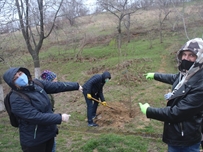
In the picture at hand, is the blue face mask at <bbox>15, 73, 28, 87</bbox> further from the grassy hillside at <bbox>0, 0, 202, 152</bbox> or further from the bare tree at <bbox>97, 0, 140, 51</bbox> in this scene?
the bare tree at <bbox>97, 0, 140, 51</bbox>

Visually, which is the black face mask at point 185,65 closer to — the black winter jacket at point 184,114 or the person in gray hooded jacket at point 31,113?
the black winter jacket at point 184,114

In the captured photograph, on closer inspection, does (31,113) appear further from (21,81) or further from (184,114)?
(184,114)

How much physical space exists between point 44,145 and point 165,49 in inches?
483

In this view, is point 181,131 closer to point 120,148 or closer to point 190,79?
point 190,79

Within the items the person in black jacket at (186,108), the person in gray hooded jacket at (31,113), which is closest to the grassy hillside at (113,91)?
the person in gray hooded jacket at (31,113)

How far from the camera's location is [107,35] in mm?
19609

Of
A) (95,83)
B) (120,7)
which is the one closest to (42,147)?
(95,83)

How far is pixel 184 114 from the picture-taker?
79.0 inches

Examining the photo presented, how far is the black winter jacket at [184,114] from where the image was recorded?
196cm

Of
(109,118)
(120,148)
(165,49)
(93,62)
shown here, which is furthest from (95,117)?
(165,49)

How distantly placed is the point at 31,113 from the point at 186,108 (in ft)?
5.54

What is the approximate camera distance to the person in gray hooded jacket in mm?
2330

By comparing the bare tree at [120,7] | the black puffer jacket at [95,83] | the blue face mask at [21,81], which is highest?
the bare tree at [120,7]

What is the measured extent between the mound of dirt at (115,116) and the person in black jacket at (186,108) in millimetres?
3061
